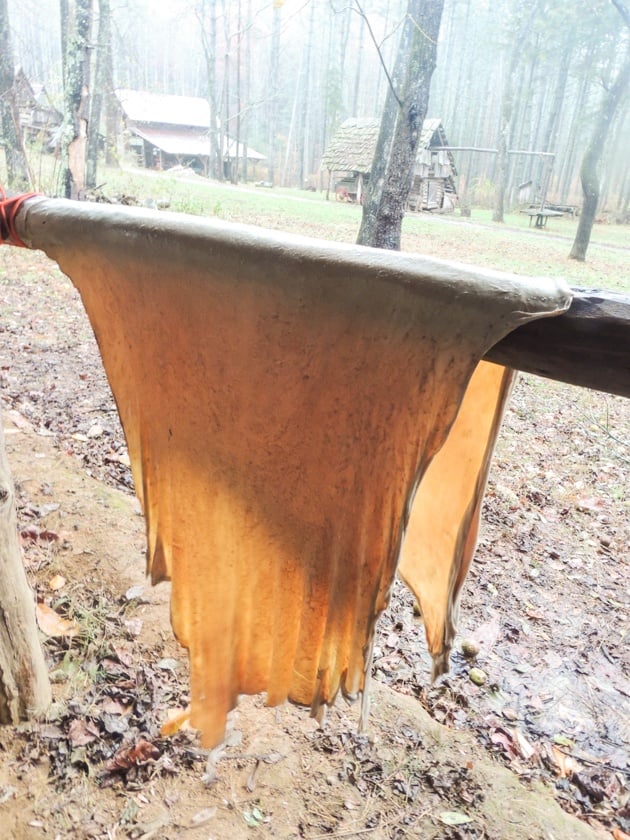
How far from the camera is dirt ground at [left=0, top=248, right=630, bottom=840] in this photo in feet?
4.72

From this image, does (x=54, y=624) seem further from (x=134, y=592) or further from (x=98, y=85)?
(x=98, y=85)

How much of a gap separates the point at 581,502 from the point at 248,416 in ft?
9.05

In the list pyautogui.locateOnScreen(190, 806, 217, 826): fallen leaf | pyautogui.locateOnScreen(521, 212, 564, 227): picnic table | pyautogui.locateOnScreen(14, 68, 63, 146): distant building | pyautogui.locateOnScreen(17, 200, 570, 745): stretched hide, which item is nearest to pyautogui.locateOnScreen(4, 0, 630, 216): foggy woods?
pyautogui.locateOnScreen(14, 68, 63, 146): distant building

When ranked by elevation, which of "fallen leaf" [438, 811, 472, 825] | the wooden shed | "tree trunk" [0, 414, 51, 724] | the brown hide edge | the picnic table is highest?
the wooden shed

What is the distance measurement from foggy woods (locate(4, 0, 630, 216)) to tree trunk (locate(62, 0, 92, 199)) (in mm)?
182

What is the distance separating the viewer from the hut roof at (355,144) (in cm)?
701

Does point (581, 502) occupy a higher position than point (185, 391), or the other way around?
point (185, 391)

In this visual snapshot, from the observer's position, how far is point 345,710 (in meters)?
1.75

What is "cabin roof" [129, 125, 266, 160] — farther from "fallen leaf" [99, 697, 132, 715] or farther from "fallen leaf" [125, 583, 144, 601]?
"fallen leaf" [99, 697, 132, 715]

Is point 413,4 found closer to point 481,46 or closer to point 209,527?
point 481,46

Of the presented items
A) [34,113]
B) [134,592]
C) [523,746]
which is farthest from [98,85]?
[523,746]

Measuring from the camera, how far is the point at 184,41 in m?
7.05

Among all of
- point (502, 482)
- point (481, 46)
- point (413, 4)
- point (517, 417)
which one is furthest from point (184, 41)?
point (502, 482)

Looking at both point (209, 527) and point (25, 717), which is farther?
point (25, 717)
